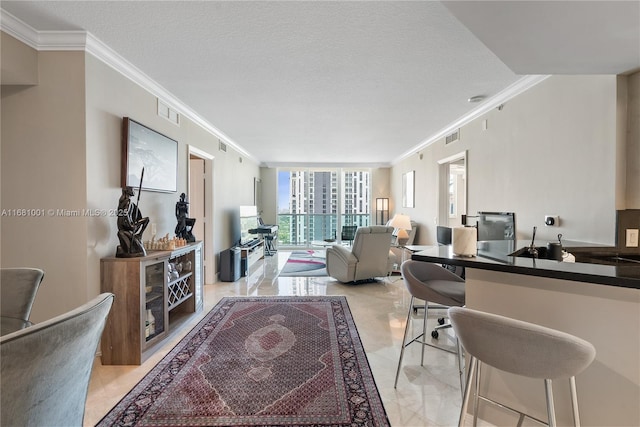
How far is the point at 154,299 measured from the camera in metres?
2.56

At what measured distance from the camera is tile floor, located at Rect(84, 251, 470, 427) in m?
1.77

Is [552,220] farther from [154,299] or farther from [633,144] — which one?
[154,299]

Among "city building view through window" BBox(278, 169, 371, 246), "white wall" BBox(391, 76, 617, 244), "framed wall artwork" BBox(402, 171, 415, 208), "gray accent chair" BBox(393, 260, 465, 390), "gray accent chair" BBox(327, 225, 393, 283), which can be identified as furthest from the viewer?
"city building view through window" BBox(278, 169, 371, 246)

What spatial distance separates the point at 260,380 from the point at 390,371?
981mm

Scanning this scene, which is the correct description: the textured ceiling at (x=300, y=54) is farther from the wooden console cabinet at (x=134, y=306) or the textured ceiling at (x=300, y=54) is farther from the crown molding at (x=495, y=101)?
the wooden console cabinet at (x=134, y=306)

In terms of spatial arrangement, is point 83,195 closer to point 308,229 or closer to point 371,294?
point 371,294

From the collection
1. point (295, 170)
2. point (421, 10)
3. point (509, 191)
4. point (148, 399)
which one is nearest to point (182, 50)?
point (421, 10)

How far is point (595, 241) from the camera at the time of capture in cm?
224

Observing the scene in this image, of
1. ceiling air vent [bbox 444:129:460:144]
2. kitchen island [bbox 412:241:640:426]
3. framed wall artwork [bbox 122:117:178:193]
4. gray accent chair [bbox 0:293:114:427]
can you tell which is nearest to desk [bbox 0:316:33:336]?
gray accent chair [bbox 0:293:114:427]

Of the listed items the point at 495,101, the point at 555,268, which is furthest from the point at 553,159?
the point at 555,268

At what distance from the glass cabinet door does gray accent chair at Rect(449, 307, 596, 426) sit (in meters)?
2.41

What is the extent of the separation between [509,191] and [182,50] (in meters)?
3.50

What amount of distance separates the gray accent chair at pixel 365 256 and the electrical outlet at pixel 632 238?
8.88 ft

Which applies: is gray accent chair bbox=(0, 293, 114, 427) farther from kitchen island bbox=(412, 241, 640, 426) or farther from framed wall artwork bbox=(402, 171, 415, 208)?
framed wall artwork bbox=(402, 171, 415, 208)
